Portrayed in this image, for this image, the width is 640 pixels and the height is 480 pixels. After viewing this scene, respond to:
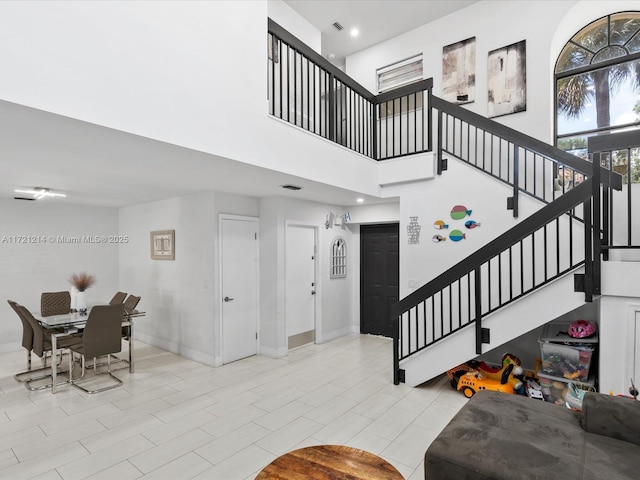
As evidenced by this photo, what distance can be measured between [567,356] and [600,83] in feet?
12.4

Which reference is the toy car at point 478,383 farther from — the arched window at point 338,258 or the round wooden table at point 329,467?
the arched window at point 338,258

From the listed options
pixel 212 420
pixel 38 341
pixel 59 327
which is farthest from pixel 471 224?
pixel 38 341

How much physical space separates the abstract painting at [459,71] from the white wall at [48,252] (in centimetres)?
682

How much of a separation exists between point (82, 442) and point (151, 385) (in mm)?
1282

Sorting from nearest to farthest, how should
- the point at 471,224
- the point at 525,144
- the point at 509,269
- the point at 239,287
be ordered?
the point at 509,269 → the point at 525,144 → the point at 471,224 → the point at 239,287

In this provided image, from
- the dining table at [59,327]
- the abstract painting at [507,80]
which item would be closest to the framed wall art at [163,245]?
the dining table at [59,327]

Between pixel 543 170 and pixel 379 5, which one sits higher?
pixel 379 5

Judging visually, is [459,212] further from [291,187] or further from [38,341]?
[38,341]

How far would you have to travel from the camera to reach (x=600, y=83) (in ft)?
15.5

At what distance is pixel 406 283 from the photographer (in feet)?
17.0

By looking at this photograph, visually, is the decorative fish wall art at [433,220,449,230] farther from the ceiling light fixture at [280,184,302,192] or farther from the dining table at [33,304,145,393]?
the dining table at [33,304,145,393]

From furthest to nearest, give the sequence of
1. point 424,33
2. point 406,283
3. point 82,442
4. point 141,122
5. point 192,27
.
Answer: point 424,33 < point 406,283 < point 82,442 < point 192,27 < point 141,122

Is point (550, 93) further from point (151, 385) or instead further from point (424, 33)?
point (151, 385)

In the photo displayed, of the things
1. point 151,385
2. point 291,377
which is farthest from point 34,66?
point 291,377
